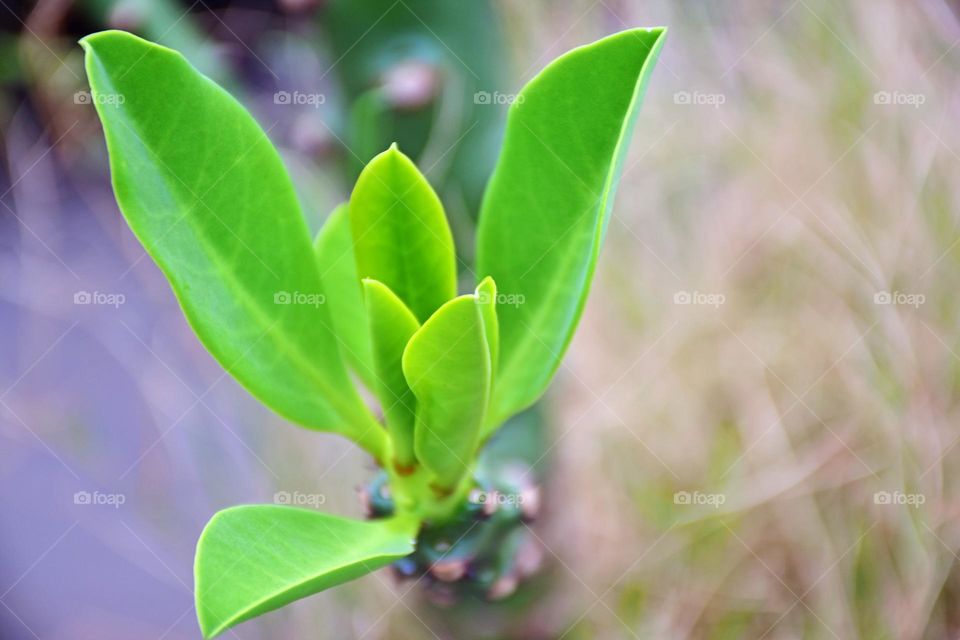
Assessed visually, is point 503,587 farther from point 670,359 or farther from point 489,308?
point 670,359

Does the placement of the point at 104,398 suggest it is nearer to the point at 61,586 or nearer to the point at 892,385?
the point at 61,586

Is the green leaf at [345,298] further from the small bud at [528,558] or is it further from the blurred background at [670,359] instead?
Answer: the blurred background at [670,359]

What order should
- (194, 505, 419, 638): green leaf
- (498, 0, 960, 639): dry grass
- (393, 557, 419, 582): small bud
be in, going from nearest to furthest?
1. (194, 505, 419, 638): green leaf
2. (393, 557, 419, 582): small bud
3. (498, 0, 960, 639): dry grass

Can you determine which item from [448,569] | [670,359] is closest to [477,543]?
[448,569]

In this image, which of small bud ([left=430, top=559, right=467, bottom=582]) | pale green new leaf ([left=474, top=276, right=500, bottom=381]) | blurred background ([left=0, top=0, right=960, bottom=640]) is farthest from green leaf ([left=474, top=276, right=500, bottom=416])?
blurred background ([left=0, top=0, right=960, bottom=640])

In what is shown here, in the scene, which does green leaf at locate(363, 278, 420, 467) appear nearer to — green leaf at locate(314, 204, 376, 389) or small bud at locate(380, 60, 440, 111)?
green leaf at locate(314, 204, 376, 389)

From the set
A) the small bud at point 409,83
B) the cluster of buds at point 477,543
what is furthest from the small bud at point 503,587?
the small bud at point 409,83
